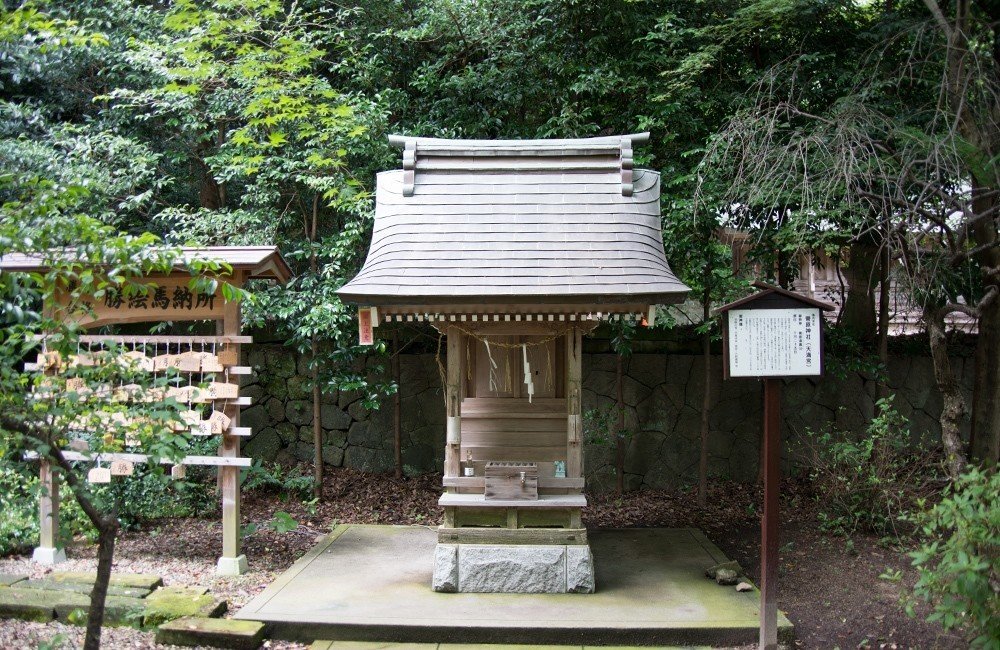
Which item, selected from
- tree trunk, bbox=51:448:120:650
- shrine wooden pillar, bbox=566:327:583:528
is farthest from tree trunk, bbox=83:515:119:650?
shrine wooden pillar, bbox=566:327:583:528

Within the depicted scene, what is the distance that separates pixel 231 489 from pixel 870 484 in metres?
6.13

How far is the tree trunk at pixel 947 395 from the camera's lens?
23.9 feet

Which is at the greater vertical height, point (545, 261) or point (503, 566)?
point (545, 261)

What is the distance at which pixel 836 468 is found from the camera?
25.7ft

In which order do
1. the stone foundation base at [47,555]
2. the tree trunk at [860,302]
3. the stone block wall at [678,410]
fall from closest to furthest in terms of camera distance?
the stone foundation base at [47,555] → the stone block wall at [678,410] → the tree trunk at [860,302]

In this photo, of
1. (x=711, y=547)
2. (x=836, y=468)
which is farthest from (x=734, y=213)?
(x=711, y=547)

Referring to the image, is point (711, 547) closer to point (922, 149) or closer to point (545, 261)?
point (545, 261)

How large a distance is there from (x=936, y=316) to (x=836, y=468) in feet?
5.93

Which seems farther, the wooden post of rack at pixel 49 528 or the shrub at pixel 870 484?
the shrub at pixel 870 484

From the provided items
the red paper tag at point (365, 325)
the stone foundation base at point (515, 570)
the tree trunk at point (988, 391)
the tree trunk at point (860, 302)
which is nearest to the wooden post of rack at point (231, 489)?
the red paper tag at point (365, 325)

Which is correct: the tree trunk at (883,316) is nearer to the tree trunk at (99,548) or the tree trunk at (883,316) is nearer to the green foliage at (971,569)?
the green foliage at (971,569)

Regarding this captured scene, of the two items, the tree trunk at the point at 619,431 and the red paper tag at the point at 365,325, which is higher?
the red paper tag at the point at 365,325

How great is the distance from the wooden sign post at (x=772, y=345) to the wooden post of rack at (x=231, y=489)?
4254 mm

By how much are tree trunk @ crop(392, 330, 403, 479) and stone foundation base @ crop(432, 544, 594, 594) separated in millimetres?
3644
